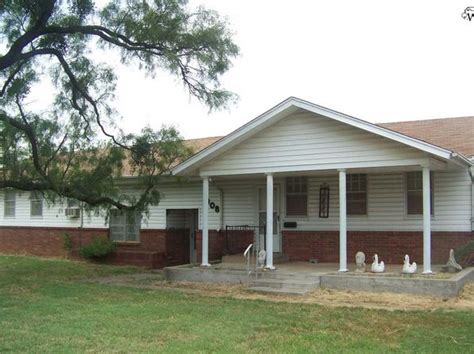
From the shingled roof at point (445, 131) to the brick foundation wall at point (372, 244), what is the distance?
2.37m

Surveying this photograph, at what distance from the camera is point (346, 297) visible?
12.2 metres

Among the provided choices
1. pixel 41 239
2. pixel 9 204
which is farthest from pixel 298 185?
pixel 9 204

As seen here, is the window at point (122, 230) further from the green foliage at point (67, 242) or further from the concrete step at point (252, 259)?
the concrete step at point (252, 259)

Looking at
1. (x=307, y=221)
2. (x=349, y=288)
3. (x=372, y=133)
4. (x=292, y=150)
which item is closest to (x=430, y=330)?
(x=349, y=288)

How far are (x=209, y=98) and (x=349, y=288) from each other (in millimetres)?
6008

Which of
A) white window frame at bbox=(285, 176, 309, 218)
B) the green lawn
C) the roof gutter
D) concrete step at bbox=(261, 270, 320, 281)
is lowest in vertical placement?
the green lawn

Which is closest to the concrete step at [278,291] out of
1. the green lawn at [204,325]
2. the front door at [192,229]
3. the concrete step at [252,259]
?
the green lawn at [204,325]

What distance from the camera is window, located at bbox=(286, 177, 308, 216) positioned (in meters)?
17.3

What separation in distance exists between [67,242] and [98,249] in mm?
1974

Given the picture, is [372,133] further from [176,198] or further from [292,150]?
[176,198]

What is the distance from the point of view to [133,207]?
16125 mm

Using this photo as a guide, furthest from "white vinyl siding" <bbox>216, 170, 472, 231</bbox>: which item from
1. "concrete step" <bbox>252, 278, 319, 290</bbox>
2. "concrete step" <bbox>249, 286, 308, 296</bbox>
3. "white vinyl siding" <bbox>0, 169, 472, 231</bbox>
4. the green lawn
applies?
the green lawn

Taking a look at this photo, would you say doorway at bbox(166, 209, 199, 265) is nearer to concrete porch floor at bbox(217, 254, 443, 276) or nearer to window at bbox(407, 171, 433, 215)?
concrete porch floor at bbox(217, 254, 443, 276)

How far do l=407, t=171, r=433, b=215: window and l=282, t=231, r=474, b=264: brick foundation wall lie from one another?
2.14 ft
